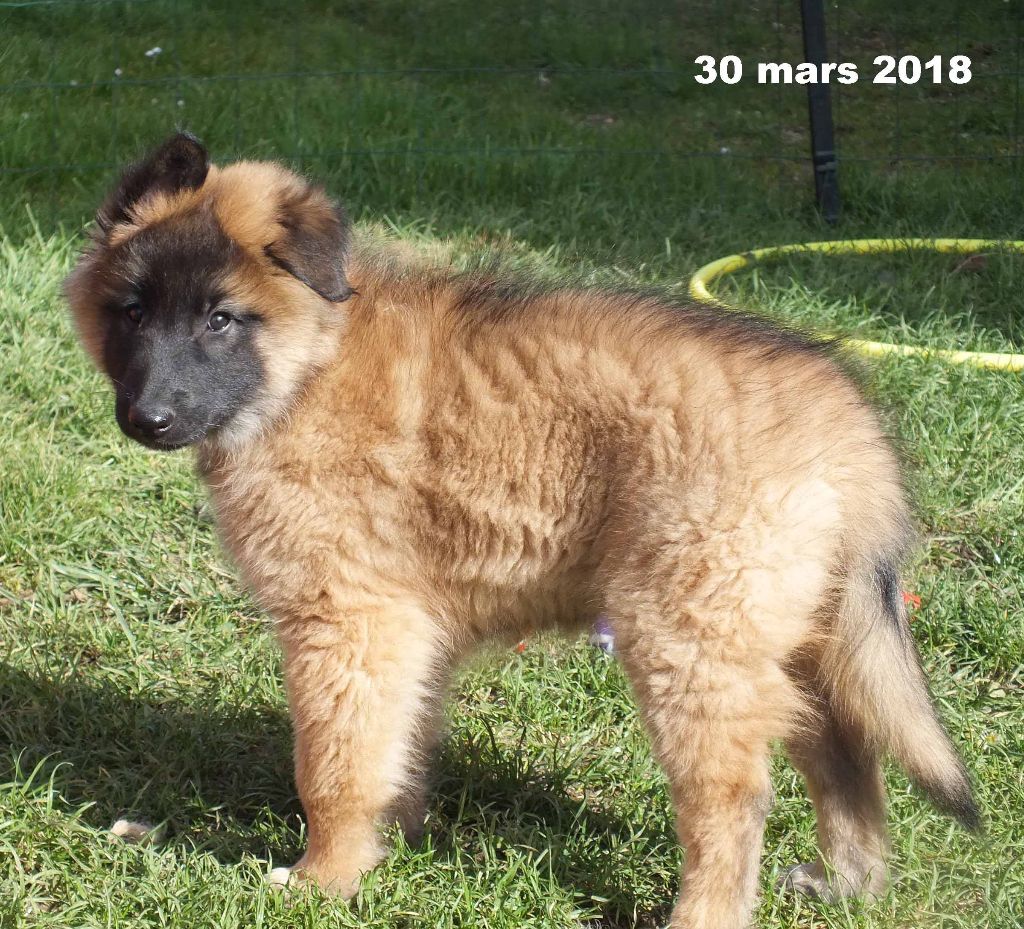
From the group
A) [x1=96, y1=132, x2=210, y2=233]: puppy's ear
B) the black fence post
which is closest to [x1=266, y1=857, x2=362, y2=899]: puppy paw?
[x1=96, y1=132, x2=210, y2=233]: puppy's ear

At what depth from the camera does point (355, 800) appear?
9.41 ft

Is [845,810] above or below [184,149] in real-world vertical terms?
below

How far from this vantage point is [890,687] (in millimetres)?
2705

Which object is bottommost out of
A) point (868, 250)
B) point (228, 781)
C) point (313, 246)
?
point (868, 250)

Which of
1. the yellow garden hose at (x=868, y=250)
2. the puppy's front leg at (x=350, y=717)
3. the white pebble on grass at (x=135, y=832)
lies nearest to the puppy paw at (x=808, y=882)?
the puppy's front leg at (x=350, y=717)

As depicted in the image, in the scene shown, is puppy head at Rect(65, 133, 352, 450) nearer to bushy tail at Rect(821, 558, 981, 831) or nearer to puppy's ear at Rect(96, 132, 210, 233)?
puppy's ear at Rect(96, 132, 210, 233)

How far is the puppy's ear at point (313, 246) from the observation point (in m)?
2.88

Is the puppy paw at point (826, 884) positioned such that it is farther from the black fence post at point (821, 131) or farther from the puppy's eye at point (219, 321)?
the black fence post at point (821, 131)

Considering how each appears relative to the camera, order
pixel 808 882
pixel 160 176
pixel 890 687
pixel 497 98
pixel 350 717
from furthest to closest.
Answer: pixel 497 98 → pixel 160 176 → pixel 808 882 → pixel 350 717 → pixel 890 687

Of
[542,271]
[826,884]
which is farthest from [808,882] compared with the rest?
[542,271]

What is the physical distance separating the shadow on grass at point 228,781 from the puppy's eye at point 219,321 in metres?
1.14

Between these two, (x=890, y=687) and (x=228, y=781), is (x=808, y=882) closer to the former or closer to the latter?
(x=890, y=687)

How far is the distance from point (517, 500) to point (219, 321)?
0.79 m

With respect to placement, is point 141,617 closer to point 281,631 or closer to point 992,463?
point 281,631
